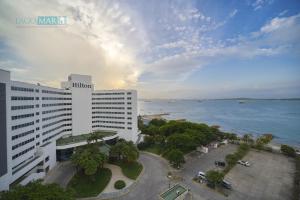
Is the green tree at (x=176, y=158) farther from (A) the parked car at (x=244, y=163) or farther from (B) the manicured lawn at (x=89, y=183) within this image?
(A) the parked car at (x=244, y=163)

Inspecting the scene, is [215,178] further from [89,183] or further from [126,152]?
[89,183]

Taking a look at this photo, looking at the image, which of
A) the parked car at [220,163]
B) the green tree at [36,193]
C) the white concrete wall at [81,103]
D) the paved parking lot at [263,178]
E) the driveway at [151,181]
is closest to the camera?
the green tree at [36,193]

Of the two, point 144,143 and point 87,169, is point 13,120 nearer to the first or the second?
point 87,169

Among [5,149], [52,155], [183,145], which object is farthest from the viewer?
[183,145]

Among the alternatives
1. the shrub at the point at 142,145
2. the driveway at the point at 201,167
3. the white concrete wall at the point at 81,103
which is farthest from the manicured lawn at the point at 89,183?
the white concrete wall at the point at 81,103

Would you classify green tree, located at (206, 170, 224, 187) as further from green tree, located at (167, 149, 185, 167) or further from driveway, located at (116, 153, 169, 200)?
driveway, located at (116, 153, 169, 200)

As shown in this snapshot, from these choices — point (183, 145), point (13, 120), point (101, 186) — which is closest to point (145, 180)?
point (101, 186)

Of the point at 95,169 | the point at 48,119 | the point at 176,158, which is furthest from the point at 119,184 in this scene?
the point at 48,119

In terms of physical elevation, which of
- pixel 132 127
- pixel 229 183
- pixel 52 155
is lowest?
pixel 229 183
